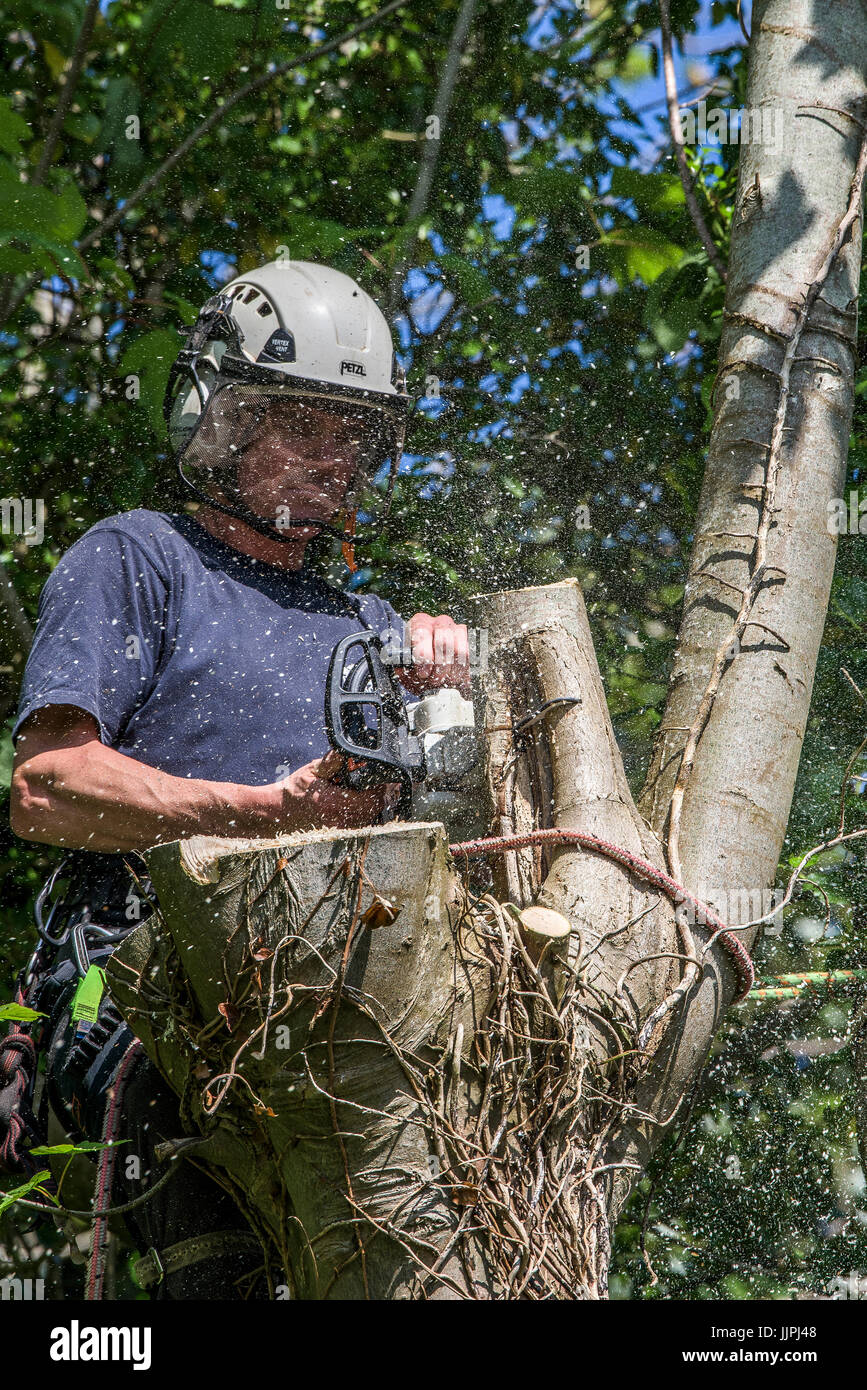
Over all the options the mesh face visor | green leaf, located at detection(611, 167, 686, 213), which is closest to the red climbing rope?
the mesh face visor

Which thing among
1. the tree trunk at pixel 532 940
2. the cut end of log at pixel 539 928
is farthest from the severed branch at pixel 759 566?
the cut end of log at pixel 539 928

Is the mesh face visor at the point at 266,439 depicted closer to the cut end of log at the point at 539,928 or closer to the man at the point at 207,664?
the man at the point at 207,664

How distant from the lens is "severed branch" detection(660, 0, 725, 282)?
10.6ft

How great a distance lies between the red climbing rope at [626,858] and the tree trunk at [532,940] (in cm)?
2

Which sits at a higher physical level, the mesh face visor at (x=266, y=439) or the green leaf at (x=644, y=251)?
the green leaf at (x=644, y=251)

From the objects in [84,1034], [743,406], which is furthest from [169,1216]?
[743,406]

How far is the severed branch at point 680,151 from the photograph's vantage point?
322cm

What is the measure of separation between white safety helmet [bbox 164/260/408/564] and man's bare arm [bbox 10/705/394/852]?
2.36ft

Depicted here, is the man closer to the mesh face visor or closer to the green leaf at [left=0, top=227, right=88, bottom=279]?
the mesh face visor

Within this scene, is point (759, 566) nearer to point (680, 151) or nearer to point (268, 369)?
point (268, 369)

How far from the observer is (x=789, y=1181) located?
10.5 ft
